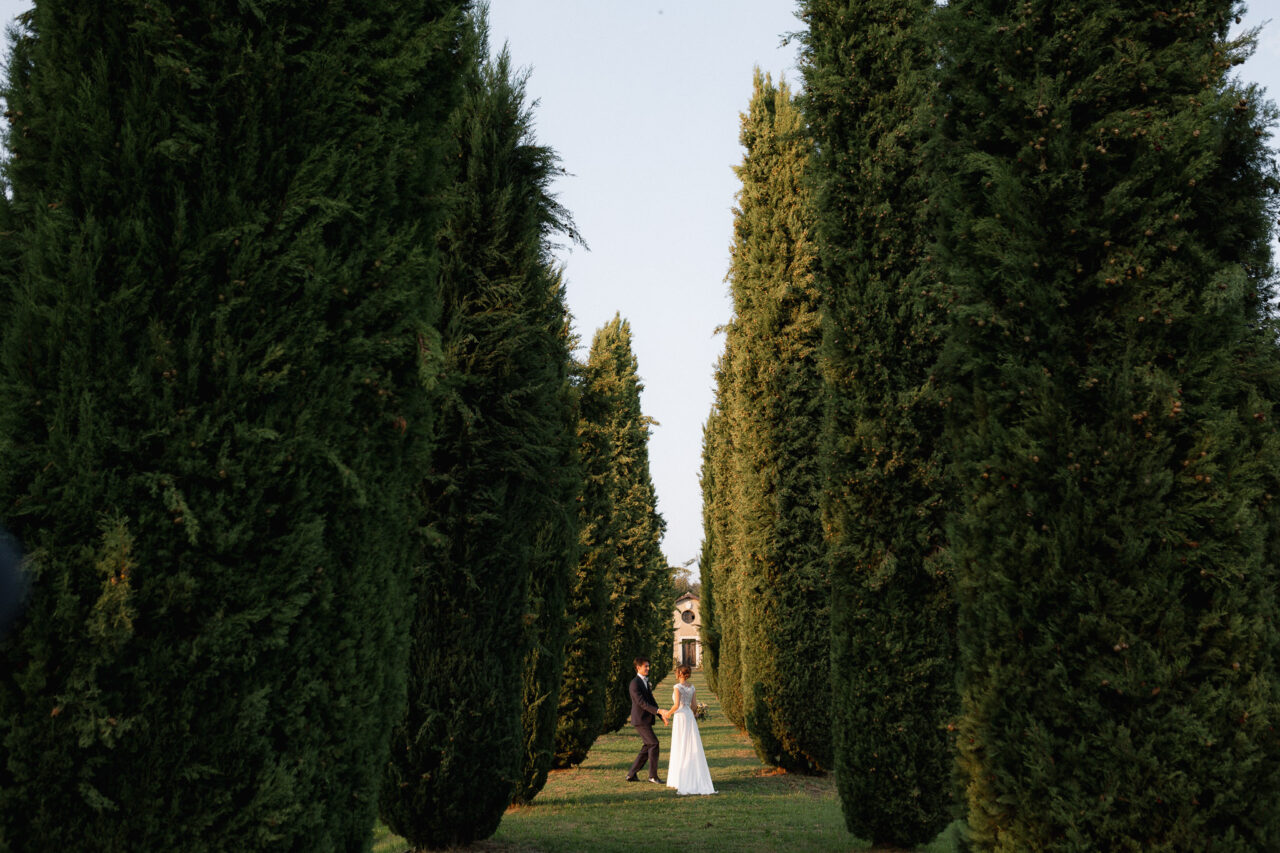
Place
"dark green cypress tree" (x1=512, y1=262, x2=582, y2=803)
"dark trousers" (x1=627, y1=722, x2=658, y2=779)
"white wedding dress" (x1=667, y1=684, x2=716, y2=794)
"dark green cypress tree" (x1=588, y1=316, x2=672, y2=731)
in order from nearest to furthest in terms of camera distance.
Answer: "dark green cypress tree" (x1=512, y1=262, x2=582, y2=803) < "white wedding dress" (x1=667, y1=684, x2=716, y2=794) < "dark trousers" (x1=627, y1=722, x2=658, y2=779) < "dark green cypress tree" (x1=588, y1=316, x2=672, y2=731)

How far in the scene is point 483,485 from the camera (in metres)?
8.02

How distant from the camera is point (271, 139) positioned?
3783mm

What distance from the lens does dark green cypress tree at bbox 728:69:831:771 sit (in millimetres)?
13211

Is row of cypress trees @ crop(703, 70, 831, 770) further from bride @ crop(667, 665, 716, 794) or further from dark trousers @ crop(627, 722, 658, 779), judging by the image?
dark trousers @ crop(627, 722, 658, 779)

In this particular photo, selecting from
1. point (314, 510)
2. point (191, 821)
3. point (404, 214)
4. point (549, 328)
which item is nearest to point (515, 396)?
point (549, 328)

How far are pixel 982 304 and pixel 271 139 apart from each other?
134 inches

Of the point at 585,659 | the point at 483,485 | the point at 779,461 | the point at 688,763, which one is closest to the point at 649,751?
the point at 688,763

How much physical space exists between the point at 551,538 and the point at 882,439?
4041mm

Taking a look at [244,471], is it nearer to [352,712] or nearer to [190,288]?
[190,288]

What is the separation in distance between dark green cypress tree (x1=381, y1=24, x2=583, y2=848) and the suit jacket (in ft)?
18.9

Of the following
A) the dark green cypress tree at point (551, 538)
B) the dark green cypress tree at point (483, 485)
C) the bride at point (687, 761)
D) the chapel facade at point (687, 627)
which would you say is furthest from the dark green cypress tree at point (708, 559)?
A: the chapel facade at point (687, 627)

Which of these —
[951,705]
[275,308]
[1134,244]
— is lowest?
[951,705]

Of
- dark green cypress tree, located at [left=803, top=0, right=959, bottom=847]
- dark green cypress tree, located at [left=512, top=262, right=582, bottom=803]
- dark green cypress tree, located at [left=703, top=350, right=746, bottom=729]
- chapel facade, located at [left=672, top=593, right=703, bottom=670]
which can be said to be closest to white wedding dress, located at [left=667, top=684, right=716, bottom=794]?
dark green cypress tree, located at [left=512, top=262, right=582, bottom=803]

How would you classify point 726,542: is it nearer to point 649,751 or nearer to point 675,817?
point 649,751
